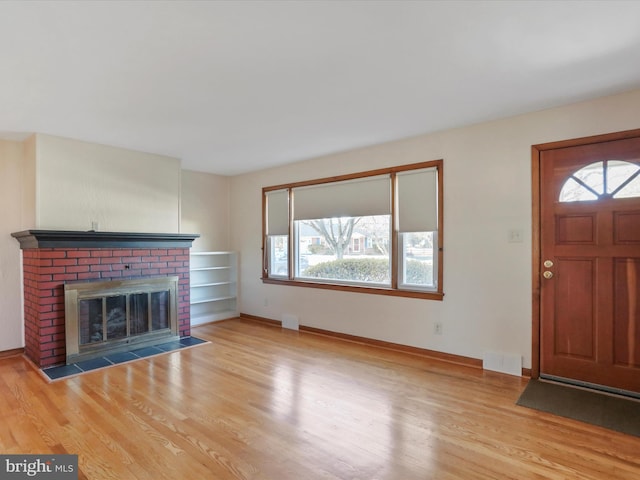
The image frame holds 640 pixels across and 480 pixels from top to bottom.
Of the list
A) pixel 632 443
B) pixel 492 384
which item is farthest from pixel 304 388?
pixel 632 443

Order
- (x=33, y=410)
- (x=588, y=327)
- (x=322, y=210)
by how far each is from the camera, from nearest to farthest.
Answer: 1. (x=33, y=410)
2. (x=588, y=327)
3. (x=322, y=210)

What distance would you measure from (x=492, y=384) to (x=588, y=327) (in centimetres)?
90

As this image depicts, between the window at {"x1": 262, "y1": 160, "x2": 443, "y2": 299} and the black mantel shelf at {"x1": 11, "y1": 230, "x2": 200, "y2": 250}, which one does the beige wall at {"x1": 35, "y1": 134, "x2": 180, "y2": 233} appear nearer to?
the black mantel shelf at {"x1": 11, "y1": 230, "x2": 200, "y2": 250}

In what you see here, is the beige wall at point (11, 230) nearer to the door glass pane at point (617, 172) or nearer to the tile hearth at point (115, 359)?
the tile hearth at point (115, 359)

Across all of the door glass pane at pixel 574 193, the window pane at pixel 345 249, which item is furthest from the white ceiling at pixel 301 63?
the window pane at pixel 345 249

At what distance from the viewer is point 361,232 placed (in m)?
4.51

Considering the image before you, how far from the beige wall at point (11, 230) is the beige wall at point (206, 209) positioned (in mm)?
1893

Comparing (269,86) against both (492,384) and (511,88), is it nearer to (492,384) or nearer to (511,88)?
(511,88)

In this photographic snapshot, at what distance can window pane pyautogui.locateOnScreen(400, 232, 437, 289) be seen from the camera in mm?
3898

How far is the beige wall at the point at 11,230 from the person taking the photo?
389 cm

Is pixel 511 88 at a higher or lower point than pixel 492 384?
higher

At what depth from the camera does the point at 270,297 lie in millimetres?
5426

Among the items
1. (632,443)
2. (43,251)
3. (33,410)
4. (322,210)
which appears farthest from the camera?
(322,210)

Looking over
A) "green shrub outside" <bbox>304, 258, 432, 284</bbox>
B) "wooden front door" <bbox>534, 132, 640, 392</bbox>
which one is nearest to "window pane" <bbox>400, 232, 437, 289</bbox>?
"green shrub outside" <bbox>304, 258, 432, 284</bbox>
